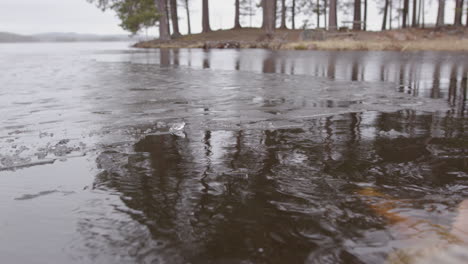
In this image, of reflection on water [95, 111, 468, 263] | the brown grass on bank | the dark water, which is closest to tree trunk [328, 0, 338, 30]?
the brown grass on bank

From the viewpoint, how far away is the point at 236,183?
2.60 meters

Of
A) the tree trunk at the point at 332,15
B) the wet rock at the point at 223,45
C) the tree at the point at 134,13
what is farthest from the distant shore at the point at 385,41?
the tree at the point at 134,13

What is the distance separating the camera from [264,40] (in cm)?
2881

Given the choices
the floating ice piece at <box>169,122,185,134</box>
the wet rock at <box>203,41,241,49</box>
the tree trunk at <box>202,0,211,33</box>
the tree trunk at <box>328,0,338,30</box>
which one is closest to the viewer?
the floating ice piece at <box>169,122,185,134</box>

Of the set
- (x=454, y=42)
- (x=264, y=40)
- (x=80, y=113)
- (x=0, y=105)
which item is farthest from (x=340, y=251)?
(x=264, y=40)

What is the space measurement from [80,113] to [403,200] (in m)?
4.30

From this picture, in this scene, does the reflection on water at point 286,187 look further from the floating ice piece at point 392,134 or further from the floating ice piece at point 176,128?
the floating ice piece at point 176,128

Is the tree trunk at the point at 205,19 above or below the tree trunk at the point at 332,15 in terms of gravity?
above

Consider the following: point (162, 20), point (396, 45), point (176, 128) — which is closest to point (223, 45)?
point (162, 20)

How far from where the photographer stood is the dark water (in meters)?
1.84

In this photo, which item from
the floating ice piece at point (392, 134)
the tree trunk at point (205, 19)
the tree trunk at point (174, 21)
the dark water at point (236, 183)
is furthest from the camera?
the tree trunk at point (205, 19)

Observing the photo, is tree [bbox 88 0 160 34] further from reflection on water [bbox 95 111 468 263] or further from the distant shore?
reflection on water [bbox 95 111 468 263]

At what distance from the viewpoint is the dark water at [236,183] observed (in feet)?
6.04

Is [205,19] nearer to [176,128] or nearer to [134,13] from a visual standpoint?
[134,13]
